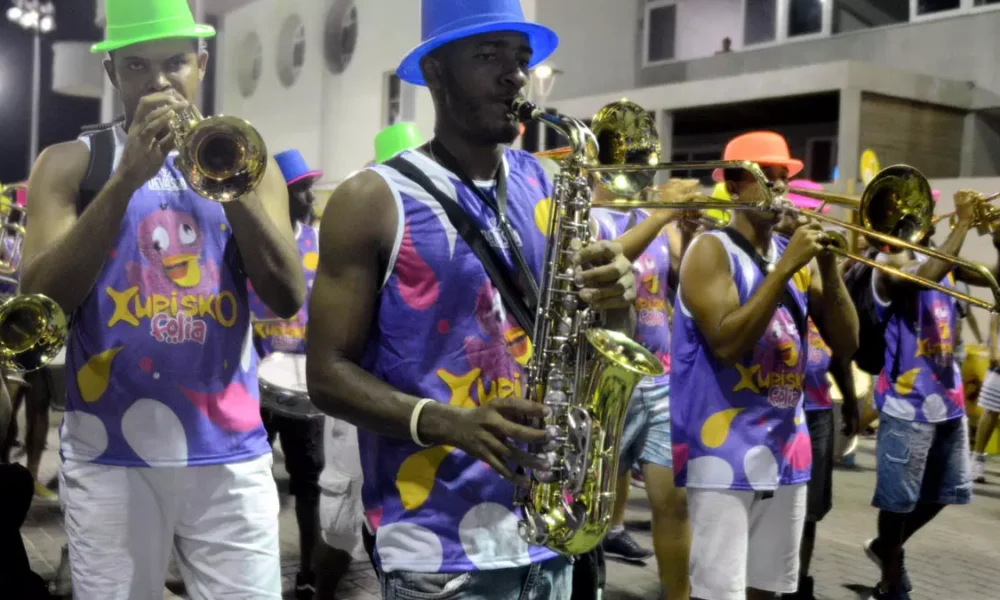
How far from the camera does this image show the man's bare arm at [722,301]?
3633 millimetres

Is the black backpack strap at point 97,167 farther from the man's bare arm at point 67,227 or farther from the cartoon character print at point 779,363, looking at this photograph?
A: the cartoon character print at point 779,363

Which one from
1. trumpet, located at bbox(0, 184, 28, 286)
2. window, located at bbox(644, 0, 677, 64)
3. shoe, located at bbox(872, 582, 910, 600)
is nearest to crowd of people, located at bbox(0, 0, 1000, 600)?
shoe, located at bbox(872, 582, 910, 600)

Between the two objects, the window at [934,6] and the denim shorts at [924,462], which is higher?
the window at [934,6]

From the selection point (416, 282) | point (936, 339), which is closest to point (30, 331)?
point (416, 282)

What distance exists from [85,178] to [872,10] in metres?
17.0

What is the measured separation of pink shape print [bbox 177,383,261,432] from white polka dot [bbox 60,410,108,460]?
264mm

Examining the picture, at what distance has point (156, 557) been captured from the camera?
280 centimetres

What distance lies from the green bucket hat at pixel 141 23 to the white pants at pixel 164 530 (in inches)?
49.0

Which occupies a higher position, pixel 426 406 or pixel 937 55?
pixel 937 55

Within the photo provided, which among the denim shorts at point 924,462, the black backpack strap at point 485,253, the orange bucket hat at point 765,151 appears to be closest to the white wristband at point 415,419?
the black backpack strap at point 485,253

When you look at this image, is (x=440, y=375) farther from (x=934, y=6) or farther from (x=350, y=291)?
(x=934, y=6)

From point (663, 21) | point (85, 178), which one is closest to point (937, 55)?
point (663, 21)

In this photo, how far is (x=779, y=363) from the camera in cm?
384

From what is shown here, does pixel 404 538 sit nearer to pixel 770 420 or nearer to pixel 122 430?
pixel 122 430
